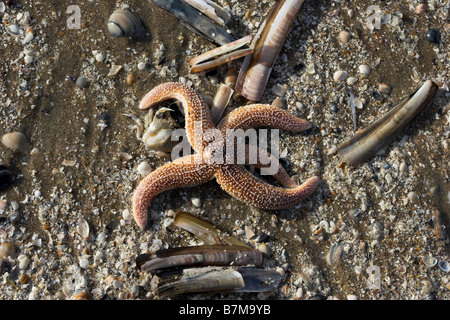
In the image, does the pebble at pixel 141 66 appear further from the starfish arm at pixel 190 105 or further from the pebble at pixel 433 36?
the pebble at pixel 433 36

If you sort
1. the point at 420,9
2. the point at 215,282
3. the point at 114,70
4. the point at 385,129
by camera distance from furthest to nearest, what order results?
the point at 420,9 < the point at 114,70 < the point at 385,129 < the point at 215,282

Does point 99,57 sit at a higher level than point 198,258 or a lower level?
higher

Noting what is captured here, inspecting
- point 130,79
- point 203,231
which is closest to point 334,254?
point 203,231

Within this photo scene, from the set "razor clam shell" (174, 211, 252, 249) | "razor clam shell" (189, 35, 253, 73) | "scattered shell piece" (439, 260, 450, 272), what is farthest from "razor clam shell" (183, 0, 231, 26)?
"scattered shell piece" (439, 260, 450, 272)

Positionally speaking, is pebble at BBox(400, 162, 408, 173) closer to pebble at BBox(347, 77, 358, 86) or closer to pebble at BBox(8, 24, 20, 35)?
pebble at BBox(347, 77, 358, 86)

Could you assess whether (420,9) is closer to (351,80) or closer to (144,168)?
(351,80)

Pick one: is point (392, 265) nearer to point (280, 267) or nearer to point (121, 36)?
point (280, 267)

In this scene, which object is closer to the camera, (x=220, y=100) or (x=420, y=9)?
(x=220, y=100)
